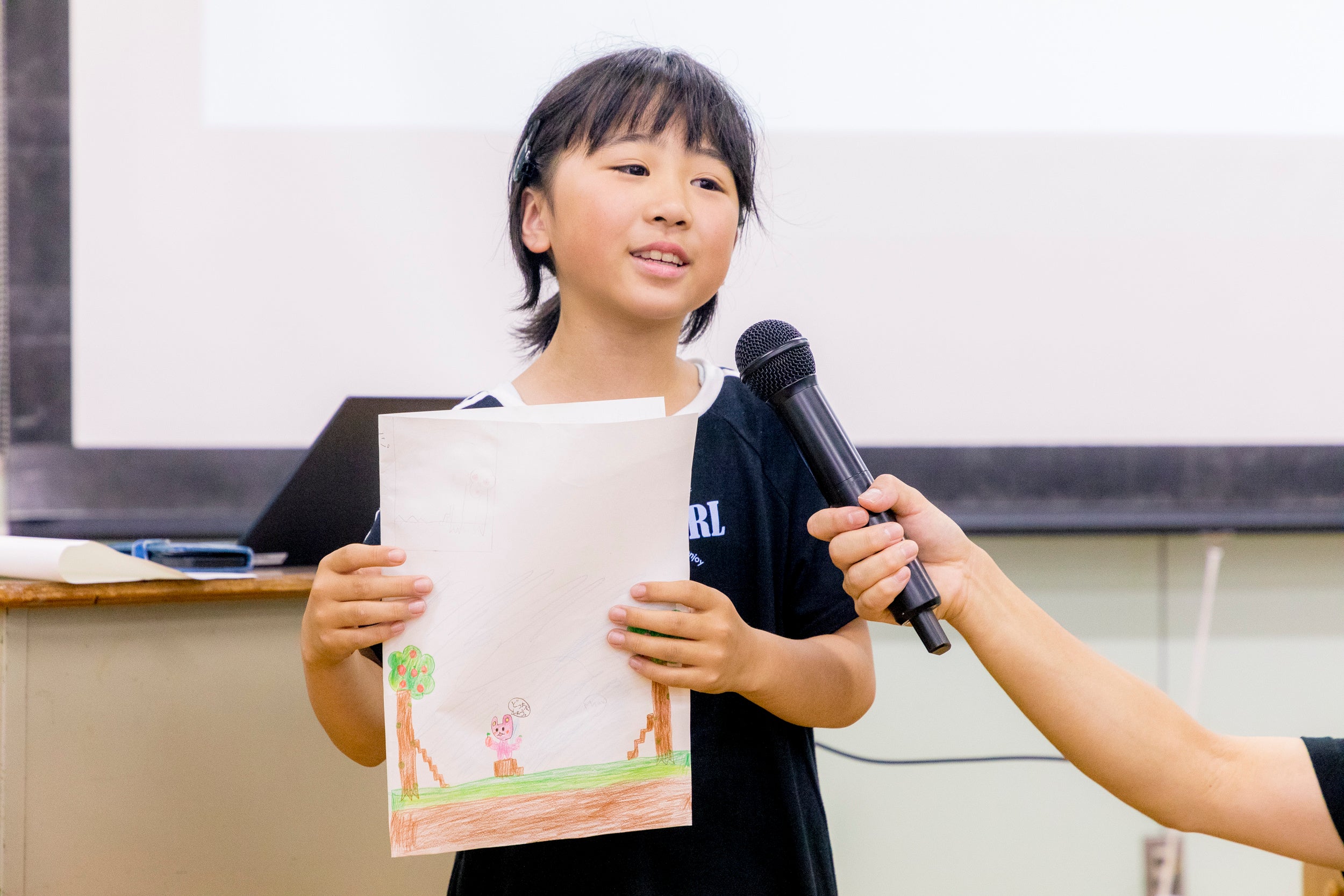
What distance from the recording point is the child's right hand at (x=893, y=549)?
58cm

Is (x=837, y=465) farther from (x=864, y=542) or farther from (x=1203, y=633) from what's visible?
(x=1203, y=633)

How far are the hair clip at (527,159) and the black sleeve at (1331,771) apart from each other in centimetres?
76

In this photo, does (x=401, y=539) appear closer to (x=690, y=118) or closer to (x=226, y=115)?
(x=690, y=118)

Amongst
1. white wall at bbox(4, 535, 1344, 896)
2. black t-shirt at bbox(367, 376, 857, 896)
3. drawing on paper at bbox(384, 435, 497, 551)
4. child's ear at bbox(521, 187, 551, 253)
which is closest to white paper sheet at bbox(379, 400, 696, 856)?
drawing on paper at bbox(384, 435, 497, 551)

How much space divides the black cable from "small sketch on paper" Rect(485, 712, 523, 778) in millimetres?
1094

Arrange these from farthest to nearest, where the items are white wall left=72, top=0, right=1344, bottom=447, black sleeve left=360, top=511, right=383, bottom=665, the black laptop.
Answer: white wall left=72, top=0, right=1344, bottom=447 → the black laptop → black sleeve left=360, top=511, right=383, bottom=665

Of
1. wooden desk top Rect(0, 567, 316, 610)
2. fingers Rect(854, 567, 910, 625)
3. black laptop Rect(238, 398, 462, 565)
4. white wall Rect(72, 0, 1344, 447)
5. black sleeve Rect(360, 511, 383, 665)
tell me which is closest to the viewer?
fingers Rect(854, 567, 910, 625)

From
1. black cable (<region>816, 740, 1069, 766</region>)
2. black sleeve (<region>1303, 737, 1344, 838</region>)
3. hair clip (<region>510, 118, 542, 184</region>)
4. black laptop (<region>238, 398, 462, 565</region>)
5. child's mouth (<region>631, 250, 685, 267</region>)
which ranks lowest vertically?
black cable (<region>816, 740, 1069, 766</region>)

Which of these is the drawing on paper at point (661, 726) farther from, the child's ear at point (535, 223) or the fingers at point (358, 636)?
the child's ear at point (535, 223)

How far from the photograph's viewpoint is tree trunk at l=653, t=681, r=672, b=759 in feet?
2.09

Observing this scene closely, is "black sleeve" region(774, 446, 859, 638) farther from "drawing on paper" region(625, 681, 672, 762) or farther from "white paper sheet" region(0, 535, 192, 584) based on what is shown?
"white paper sheet" region(0, 535, 192, 584)

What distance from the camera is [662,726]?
64cm

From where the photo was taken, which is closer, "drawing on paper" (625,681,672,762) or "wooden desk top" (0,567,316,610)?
"drawing on paper" (625,681,672,762)

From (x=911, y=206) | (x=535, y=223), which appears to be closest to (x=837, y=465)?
(x=535, y=223)
